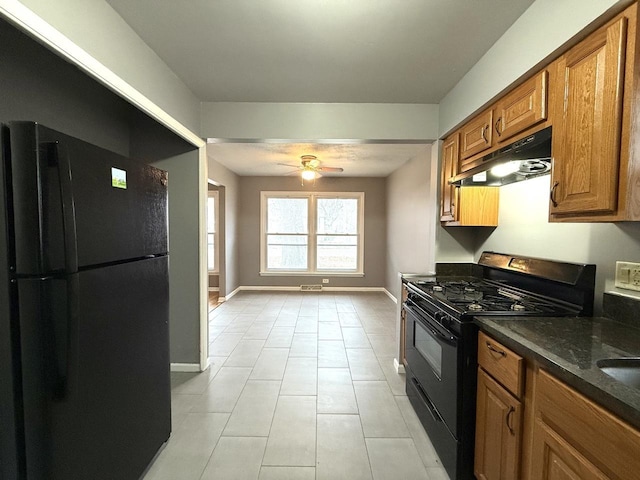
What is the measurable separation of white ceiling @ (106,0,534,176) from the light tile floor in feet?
8.29

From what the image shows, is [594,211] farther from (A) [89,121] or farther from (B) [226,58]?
(A) [89,121]

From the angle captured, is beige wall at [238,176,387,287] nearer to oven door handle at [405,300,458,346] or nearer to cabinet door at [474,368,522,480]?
oven door handle at [405,300,458,346]

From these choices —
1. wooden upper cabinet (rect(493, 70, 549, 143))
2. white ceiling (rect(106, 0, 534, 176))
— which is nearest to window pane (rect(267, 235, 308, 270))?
white ceiling (rect(106, 0, 534, 176))

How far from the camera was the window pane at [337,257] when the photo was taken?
6629 mm

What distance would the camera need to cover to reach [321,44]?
6.01 ft

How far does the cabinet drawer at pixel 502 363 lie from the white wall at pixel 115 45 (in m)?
2.34

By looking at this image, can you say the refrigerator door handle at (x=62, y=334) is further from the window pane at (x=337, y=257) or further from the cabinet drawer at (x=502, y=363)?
the window pane at (x=337, y=257)

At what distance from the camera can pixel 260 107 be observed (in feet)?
8.81

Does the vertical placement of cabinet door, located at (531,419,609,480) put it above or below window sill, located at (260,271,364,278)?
above

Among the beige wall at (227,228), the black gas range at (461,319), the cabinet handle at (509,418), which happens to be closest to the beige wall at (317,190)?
the beige wall at (227,228)

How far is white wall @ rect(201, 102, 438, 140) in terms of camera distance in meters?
2.67

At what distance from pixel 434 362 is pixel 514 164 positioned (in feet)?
4.35

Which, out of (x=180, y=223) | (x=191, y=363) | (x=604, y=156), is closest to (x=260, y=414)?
(x=191, y=363)

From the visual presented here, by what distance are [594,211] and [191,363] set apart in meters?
3.16
